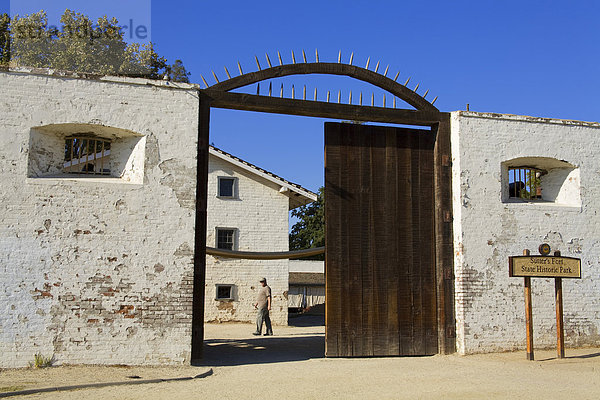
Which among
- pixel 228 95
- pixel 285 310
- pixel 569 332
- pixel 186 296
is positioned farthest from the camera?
pixel 285 310

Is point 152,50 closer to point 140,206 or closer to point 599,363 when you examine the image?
point 140,206

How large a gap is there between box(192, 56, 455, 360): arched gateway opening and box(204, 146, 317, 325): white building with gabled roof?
30.8 feet

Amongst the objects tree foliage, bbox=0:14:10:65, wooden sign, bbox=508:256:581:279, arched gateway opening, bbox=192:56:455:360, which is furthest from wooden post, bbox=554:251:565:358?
tree foliage, bbox=0:14:10:65

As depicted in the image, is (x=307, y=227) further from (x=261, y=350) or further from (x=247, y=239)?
(x=261, y=350)

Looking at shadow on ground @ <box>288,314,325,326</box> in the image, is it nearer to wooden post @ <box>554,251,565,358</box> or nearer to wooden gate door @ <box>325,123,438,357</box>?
wooden gate door @ <box>325,123,438,357</box>

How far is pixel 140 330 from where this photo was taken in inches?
366

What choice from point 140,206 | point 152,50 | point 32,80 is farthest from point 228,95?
point 152,50

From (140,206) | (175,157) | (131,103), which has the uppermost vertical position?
(131,103)

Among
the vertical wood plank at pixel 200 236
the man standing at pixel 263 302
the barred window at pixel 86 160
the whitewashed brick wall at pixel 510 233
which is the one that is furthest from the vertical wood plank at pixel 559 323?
the barred window at pixel 86 160

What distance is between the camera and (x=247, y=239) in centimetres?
2044

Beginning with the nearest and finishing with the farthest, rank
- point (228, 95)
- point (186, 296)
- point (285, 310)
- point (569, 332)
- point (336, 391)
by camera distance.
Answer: point (336, 391) → point (186, 296) → point (228, 95) → point (569, 332) → point (285, 310)

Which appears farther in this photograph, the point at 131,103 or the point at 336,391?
the point at 131,103

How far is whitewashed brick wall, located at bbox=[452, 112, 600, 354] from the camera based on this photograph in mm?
11000

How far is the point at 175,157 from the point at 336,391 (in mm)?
4609
